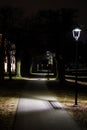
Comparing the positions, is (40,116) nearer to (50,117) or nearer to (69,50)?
(50,117)

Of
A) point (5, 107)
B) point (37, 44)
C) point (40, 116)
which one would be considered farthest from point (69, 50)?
point (40, 116)

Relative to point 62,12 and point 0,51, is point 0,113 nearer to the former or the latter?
point 0,51

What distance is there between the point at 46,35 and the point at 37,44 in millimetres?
8377

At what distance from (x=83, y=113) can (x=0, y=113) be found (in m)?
4.07

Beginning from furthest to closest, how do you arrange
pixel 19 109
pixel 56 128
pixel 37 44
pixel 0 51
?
pixel 37 44 → pixel 0 51 → pixel 19 109 → pixel 56 128

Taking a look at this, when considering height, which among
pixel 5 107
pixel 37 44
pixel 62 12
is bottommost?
pixel 5 107

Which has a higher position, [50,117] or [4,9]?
[4,9]

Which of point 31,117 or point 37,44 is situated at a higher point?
point 37,44

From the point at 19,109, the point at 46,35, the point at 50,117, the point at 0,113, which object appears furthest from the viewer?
the point at 46,35

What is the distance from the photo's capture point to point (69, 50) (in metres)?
66.1

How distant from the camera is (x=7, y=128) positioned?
15859mm

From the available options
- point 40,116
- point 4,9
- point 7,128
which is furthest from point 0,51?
point 7,128

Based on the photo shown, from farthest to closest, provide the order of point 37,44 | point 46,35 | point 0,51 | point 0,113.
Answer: point 37,44 → point 46,35 → point 0,51 → point 0,113

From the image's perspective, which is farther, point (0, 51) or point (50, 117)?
point (0, 51)
